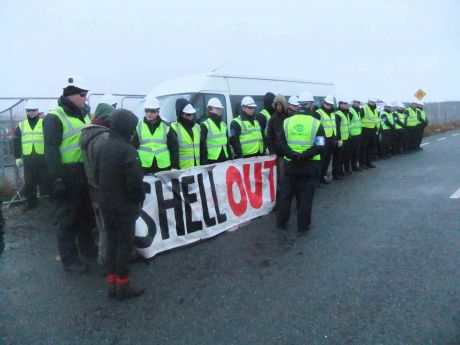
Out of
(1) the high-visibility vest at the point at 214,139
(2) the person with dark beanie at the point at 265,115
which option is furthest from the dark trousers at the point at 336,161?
(1) the high-visibility vest at the point at 214,139

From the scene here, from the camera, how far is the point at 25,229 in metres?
6.39

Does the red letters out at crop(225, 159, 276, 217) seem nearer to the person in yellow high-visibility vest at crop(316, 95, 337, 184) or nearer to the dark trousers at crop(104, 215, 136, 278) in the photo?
the dark trousers at crop(104, 215, 136, 278)

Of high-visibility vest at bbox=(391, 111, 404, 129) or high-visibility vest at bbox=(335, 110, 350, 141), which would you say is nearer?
high-visibility vest at bbox=(335, 110, 350, 141)

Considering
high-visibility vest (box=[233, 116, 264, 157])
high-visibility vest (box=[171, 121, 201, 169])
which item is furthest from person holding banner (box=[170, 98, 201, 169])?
high-visibility vest (box=[233, 116, 264, 157])

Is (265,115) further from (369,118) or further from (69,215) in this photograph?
(369,118)

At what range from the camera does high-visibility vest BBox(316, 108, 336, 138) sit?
930cm

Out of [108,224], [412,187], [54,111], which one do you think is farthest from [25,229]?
[412,187]

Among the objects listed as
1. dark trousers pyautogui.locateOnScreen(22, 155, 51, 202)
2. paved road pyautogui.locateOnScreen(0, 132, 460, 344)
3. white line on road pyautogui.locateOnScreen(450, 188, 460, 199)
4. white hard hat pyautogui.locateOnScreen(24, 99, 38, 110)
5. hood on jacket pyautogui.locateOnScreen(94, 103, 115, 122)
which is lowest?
paved road pyautogui.locateOnScreen(0, 132, 460, 344)

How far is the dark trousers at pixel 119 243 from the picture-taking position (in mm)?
3879

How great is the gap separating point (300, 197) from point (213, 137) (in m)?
1.65

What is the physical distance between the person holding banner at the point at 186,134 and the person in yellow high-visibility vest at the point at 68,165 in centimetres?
156

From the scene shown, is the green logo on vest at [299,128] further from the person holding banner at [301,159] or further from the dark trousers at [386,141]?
the dark trousers at [386,141]

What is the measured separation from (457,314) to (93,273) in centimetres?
367

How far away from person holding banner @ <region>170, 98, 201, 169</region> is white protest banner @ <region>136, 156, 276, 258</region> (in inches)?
14.0
